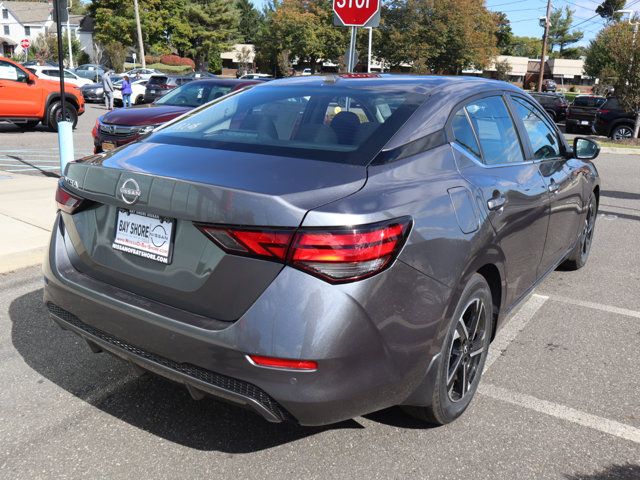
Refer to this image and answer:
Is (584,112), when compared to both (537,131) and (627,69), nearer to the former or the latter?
(627,69)

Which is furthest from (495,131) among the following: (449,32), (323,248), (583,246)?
(449,32)

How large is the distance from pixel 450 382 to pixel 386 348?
77cm

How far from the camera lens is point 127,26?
6144 centimetres

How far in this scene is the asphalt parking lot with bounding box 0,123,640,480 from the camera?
267 centimetres

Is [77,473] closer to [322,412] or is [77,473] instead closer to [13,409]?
[13,409]

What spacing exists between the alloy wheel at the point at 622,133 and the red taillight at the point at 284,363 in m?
22.2

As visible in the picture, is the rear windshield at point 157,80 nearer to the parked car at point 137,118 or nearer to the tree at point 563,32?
the parked car at point 137,118

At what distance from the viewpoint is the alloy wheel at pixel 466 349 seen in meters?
2.94

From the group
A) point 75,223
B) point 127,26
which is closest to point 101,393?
point 75,223

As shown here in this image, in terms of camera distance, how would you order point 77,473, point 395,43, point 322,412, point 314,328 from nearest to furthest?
point 314,328, point 322,412, point 77,473, point 395,43

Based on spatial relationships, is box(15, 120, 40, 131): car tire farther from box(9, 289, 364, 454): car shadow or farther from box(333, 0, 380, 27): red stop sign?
box(9, 289, 364, 454): car shadow

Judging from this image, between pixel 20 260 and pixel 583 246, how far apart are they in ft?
17.0

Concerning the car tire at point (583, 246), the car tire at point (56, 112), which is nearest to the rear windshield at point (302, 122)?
the car tire at point (583, 246)

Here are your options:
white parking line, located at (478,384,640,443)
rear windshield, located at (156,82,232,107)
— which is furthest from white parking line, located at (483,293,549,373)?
rear windshield, located at (156,82,232,107)
